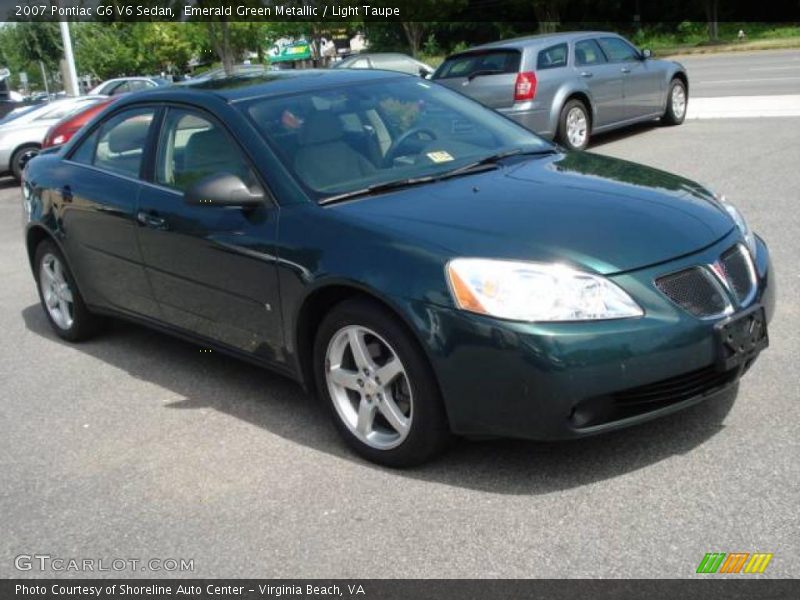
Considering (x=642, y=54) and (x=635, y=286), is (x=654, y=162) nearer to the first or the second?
(x=642, y=54)

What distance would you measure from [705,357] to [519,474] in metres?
0.83

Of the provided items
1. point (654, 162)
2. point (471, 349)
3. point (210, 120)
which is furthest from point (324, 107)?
point (654, 162)

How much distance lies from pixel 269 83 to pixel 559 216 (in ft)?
6.20

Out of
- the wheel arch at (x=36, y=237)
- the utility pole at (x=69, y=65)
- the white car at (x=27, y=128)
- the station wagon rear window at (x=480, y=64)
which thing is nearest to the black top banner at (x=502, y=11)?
the utility pole at (x=69, y=65)

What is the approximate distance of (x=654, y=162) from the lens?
11016 mm

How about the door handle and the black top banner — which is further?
the black top banner

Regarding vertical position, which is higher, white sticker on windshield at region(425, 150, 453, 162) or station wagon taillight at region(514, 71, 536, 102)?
white sticker on windshield at region(425, 150, 453, 162)

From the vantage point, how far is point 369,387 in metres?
3.93

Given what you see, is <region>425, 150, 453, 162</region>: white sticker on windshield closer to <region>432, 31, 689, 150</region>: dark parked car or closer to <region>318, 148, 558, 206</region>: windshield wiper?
<region>318, 148, 558, 206</region>: windshield wiper

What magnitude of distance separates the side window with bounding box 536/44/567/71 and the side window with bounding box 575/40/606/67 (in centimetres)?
19

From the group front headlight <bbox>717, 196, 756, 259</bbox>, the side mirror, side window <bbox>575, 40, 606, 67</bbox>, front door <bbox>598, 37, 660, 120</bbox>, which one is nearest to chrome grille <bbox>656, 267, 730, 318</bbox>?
front headlight <bbox>717, 196, 756, 259</bbox>

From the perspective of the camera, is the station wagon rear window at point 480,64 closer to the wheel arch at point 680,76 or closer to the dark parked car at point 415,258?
the wheel arch at point 680,76

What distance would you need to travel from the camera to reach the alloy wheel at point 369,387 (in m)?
3.84

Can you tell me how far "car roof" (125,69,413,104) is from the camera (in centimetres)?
483
